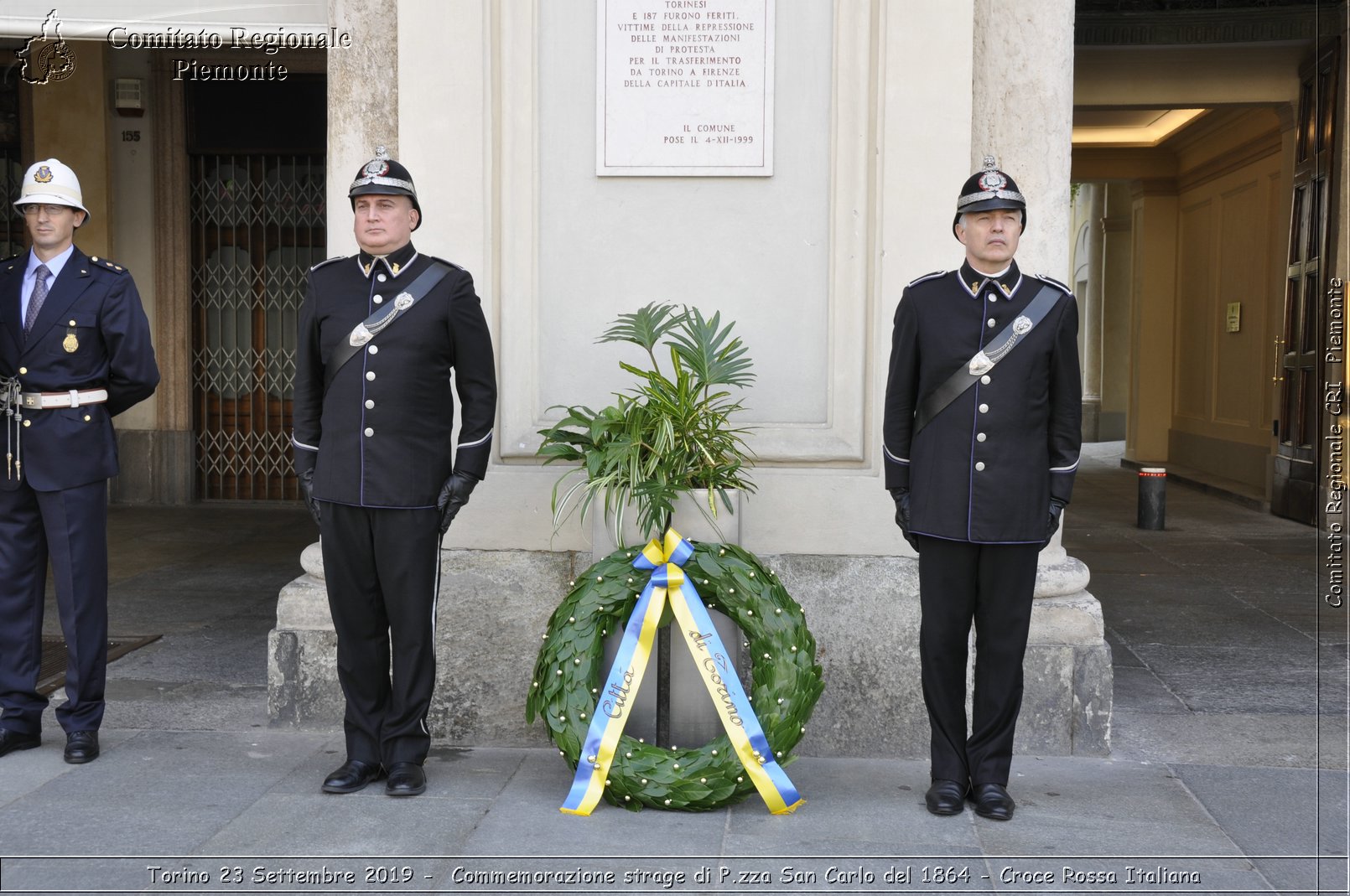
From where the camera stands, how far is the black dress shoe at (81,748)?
14.7 feet

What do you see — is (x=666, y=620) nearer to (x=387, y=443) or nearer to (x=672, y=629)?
(x=672, y=629)

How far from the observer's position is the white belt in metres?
4.50

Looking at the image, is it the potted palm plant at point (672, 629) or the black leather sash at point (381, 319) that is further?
the black leather sash at point (381, 319)

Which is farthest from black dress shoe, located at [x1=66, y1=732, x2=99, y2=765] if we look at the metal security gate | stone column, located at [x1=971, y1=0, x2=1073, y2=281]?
the metal security gate

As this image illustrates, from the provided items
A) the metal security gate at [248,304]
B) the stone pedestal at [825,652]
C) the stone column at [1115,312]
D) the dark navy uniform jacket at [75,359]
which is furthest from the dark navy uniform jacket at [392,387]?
the stone column at [1115,312]

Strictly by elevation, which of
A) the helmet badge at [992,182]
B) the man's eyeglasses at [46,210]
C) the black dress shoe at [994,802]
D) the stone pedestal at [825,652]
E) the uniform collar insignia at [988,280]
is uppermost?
the helmet badge at [992,182]

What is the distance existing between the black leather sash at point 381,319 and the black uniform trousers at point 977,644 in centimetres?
179

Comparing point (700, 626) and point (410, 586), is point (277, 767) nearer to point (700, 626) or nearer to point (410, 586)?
point (410, 586)

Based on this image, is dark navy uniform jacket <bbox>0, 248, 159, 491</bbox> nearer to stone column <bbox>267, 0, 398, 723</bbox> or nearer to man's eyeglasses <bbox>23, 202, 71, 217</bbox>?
man's eyeglasses <bbox>23, 202, 71, 217</bbox>

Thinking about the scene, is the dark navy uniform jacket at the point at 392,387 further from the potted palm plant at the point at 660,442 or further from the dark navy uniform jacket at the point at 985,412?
the dark navy uniform jacket at the point at 985,412

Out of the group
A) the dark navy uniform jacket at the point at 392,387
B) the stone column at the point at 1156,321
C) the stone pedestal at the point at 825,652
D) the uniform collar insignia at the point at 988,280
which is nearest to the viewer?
the uniform collar insignia at the point at 988,280

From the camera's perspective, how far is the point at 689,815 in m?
4.07

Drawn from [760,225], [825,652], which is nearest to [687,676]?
[825,652]

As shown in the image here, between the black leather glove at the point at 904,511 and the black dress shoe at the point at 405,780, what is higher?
the black leather glove at the point at 904,511
